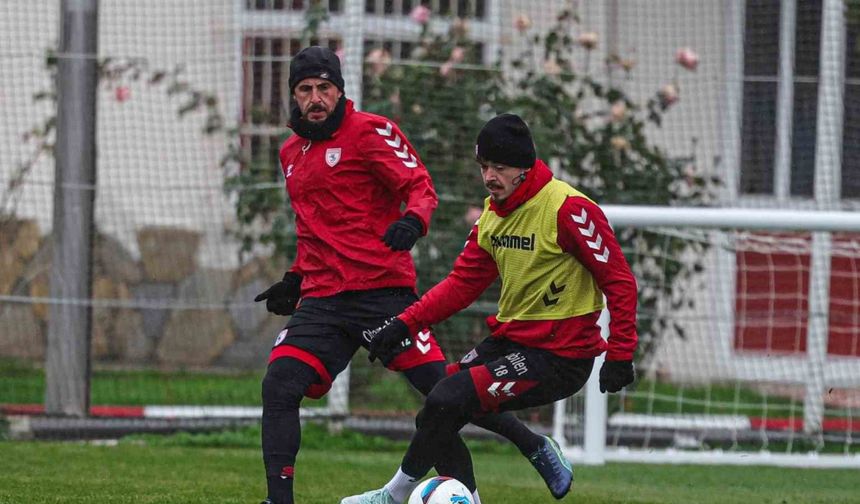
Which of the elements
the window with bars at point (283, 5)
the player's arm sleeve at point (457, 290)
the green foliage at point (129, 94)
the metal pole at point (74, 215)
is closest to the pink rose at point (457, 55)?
the window with bars at point (283, 5)

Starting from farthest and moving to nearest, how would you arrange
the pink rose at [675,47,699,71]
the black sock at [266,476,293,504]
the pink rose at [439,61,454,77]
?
1. the pink rose at [675,47,699,71]
2. the pink rose at [439,61,454,77]
3. the black sock at [266,476,293,504]

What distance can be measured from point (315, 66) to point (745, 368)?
215 inches

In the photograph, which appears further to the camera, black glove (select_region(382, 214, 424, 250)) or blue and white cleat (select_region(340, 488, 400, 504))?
blue and white cleat (select_region(340, 488, 400, 504))

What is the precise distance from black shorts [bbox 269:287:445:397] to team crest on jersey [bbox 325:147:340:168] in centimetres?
53

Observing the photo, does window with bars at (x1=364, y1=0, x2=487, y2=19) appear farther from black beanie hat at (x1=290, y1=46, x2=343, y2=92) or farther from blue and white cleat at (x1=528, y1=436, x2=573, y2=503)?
blue and white cleat at (x1=528, y1=436, x2=573, y2=503)

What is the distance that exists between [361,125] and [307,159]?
0.26 meters

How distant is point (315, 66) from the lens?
6203mm

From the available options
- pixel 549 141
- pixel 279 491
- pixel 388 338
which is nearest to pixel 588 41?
pixel 549 141

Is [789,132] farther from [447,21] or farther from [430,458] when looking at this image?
[430,458]

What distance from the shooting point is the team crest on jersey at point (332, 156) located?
6.27 metres

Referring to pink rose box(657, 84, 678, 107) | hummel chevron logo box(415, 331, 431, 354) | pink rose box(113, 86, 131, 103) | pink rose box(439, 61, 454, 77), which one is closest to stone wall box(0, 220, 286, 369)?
pink rose box(113, 86, 131, 103)

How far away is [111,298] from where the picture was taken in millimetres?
11242

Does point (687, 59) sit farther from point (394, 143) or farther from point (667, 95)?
point (394, 143)

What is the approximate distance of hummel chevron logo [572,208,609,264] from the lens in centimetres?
568
